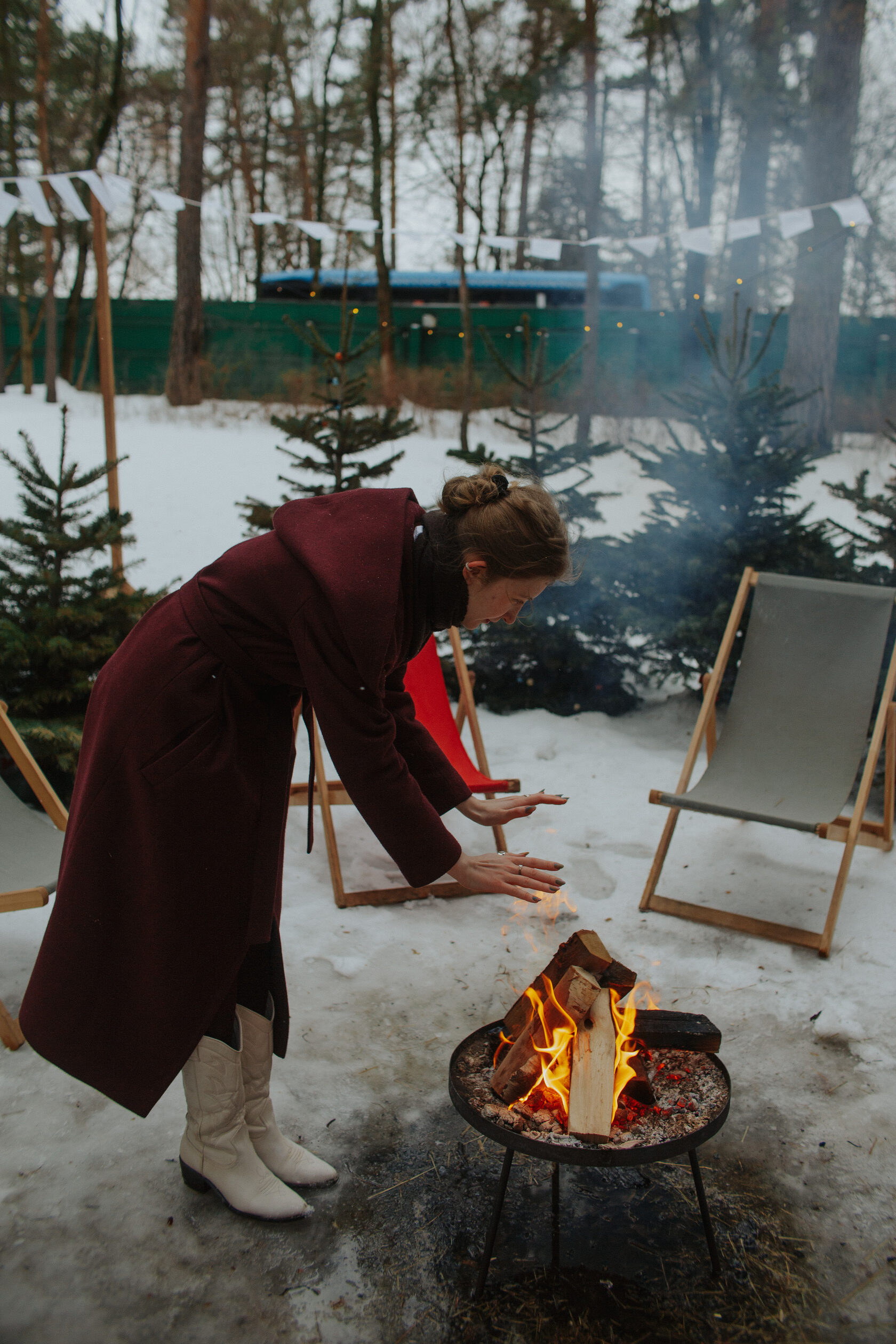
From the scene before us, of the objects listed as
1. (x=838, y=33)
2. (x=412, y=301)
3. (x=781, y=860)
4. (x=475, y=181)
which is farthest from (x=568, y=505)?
(x=475, y=181)

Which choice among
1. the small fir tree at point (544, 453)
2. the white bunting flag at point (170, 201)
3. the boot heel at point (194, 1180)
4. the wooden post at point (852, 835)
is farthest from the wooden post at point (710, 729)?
the white bunting flag at point (170, 201)

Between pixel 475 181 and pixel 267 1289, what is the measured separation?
19.5 metres

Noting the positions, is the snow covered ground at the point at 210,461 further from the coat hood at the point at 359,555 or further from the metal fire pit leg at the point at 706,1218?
the metal fire pit leg at the point at 706,1218

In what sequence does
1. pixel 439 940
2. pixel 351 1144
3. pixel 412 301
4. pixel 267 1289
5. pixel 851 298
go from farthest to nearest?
pixel 851 298 < pixel 412 301 < pixel 439 940 < pixel 351 1144 < pixel 267 1289

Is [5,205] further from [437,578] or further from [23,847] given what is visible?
[437,578]

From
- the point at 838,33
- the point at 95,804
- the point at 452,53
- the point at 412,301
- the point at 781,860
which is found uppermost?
the point at 452,53

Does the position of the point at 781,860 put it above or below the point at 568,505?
below

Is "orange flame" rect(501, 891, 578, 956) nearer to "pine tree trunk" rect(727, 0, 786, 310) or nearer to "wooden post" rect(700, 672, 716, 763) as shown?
"wooden post" rect(700, 672, 716, 763)

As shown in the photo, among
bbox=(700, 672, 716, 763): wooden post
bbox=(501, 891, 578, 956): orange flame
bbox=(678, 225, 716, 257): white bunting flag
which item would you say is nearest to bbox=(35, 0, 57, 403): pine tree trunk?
bbox=(678, 225, 716, 257): white bunting flag

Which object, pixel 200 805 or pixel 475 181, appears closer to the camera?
pixel 200 805

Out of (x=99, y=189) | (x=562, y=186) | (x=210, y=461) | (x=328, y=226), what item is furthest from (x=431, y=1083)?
(x=562, y=186)

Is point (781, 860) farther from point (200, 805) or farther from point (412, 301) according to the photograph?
point (412, 301)

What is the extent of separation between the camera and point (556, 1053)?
2.16 m

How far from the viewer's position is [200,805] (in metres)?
1.89
